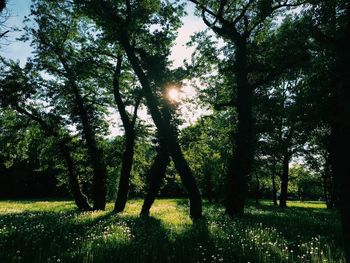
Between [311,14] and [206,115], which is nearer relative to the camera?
[311,14]

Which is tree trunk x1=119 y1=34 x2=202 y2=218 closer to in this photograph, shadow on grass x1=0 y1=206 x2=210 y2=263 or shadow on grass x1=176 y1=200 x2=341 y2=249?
shadow on grass x1=176 y1=200 x2=341 y2=249

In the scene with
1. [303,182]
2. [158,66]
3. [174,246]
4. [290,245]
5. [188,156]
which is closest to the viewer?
[174,246]

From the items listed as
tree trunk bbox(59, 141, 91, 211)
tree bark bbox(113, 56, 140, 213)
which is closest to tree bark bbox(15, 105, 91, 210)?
tree trunk bbox(59, 141, 91, 211)

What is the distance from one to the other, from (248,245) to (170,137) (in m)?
8.04

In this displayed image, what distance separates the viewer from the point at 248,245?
278 inches

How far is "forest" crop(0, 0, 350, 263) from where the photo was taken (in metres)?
7.46

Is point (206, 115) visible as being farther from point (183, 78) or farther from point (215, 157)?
point (215, 157)

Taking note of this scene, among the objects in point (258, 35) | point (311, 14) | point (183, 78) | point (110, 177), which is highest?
point (258, 35)

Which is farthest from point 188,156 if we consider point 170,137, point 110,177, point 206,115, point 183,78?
point 110,177

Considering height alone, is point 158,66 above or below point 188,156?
above

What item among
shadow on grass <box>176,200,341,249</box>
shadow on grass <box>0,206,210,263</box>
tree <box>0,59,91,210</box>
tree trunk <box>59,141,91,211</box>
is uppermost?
Answer: tree <box>0,59,91,210</box>

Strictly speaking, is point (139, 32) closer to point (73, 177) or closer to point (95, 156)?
point (95, 156)

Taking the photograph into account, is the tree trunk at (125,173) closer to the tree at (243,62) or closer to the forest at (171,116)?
the forest at (171,116)

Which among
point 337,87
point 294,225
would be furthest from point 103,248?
point 337,87
